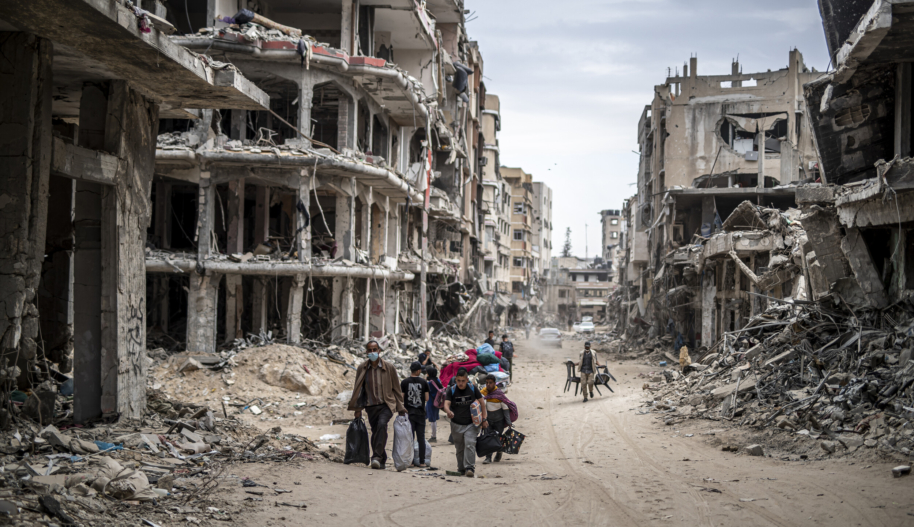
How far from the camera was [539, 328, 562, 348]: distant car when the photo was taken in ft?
152

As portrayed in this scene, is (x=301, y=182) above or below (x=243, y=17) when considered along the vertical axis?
below

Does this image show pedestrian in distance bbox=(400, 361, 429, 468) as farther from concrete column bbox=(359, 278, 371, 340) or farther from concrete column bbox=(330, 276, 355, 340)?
concrete column bbox=(359, 278, 371, 340)

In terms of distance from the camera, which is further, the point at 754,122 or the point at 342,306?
the point at 754,122

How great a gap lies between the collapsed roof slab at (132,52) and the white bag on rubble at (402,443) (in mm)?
5009

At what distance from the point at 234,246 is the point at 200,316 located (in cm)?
236

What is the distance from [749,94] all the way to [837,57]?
27956mm

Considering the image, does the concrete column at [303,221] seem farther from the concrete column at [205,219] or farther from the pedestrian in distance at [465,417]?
the pedestrian in distance at [465,417]

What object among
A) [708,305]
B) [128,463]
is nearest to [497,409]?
[128,463]

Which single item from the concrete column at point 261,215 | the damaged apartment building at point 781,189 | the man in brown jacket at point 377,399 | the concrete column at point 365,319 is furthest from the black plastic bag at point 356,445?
the concrete column at point 261,215

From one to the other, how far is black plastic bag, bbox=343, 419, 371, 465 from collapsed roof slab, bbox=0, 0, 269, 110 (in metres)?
4.85

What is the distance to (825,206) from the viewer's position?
1358cm

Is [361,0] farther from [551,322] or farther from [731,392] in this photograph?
[551,322]

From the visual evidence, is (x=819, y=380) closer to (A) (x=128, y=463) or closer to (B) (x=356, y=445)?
(B) (x=356, y=445)

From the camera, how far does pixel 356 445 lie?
9.41 meters
